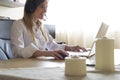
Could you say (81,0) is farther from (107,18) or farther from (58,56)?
(58,56)

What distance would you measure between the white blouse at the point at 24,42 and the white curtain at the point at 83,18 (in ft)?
4.23

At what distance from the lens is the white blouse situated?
150cm

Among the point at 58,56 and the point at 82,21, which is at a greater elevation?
the point at 58,56

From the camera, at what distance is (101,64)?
2.78ft

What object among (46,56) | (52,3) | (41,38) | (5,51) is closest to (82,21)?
(52,3)

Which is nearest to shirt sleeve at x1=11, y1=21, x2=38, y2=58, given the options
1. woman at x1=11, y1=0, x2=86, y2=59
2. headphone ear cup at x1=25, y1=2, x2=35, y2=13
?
woman at x1=11, y1=0, x2=86, y2=59

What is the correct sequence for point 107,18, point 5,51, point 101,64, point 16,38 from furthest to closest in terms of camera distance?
point 107,18 → point 5,51 → point 16,38 → point 101,64

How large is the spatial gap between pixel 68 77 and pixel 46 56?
0.75 m

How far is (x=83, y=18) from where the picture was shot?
3463 mm

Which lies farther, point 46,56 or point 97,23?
point 97,23

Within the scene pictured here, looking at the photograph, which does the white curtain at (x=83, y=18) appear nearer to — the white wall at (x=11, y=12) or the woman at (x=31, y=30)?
the white wall at (x=11, y=12)

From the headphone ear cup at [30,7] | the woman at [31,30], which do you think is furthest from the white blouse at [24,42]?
Answer: the headphone ear cup at [30,7]

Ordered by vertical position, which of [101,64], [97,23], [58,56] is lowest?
[97,23]

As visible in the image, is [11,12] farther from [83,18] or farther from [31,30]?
[31,30]
